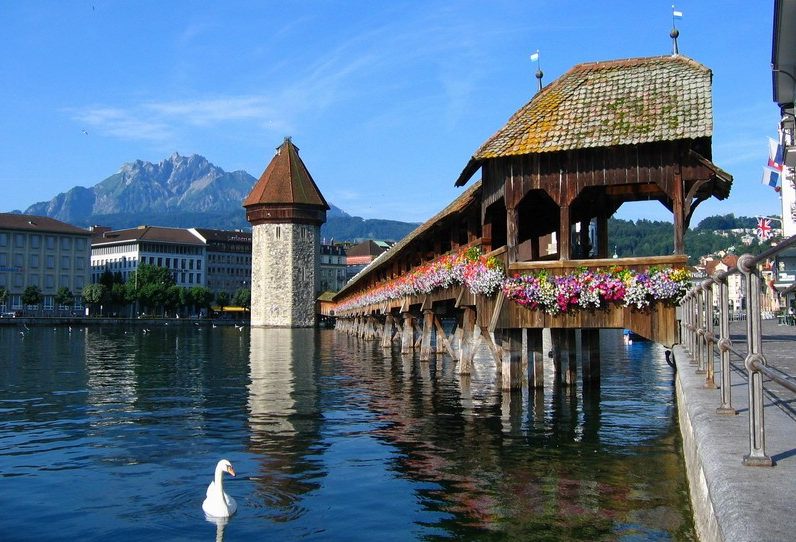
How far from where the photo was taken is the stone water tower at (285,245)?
91.9 m

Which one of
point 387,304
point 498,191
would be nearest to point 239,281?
point 387,304

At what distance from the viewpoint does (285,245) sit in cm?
9188

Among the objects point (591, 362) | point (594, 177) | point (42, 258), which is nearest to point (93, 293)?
point (42, 258)

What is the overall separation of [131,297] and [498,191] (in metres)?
105

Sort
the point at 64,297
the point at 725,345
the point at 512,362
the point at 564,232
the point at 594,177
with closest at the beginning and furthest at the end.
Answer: the point at 725,345 < the point at 594,177 < the point at 564,232 < the point at 512,362 < the point at 64,297

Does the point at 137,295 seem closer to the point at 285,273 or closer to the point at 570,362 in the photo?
the point at 285,273

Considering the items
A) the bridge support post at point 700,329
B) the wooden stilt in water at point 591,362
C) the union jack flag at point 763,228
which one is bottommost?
the wooden stilt in water at point 591,362

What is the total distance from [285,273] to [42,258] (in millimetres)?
37988

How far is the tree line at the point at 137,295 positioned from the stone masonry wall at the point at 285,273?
2821 cm

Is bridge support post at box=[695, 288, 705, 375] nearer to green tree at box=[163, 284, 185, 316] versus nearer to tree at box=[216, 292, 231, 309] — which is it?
green tree at box=[163, 284, 185, 316]

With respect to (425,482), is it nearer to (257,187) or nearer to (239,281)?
(257,187)

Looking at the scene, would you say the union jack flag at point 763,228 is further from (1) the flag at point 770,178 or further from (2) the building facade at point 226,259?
(2) the building facade at point 226,259

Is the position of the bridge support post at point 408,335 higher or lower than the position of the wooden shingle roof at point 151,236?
lower

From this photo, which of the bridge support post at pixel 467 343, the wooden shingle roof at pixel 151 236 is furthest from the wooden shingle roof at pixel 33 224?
the bridge support post at pixel 467 343
